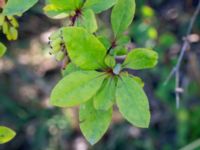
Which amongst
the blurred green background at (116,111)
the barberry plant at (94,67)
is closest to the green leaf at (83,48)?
the barberry plant at (94,67)

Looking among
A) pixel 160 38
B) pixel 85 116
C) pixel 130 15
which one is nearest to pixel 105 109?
pixel 85 116

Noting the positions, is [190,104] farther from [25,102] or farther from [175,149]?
[25,102]

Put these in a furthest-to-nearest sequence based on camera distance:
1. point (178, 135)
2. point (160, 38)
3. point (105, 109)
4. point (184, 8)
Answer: point (184, 8), point (178, 135), point (160, 38), point (105, 109)

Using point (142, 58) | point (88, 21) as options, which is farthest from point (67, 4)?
point (142, 58)

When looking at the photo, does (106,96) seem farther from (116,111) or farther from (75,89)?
(116,111)

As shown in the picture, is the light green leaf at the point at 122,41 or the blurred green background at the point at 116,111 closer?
the light green leaf at the point at 122,41

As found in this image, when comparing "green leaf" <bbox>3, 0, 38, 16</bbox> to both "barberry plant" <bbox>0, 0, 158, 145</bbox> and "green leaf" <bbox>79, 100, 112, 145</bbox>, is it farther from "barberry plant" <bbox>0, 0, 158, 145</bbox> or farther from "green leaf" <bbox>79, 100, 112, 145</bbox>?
"green leaf" <bbox>79, 100, 112, 145</bbox>

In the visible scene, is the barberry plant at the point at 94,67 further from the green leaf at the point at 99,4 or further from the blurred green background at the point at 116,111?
the blurred green background at the point at 116,111
